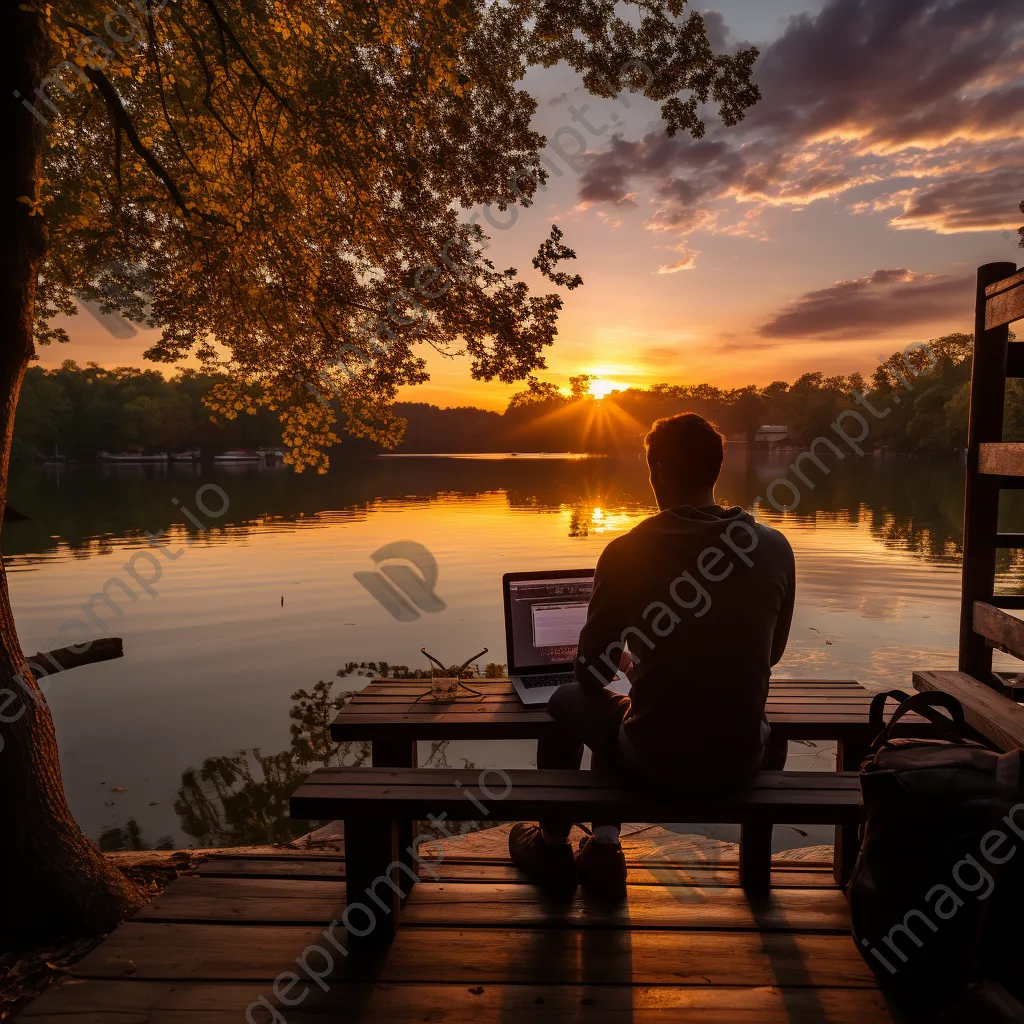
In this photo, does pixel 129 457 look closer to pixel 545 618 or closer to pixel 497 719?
pixel 545 618

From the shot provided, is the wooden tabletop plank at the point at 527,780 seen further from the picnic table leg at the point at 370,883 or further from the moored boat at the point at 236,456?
the moored boat at the point at 236,456

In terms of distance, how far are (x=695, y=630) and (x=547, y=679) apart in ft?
4.97

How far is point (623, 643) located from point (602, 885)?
140 centimetres

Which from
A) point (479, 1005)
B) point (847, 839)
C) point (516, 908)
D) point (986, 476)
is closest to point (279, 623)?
point (516, 908)

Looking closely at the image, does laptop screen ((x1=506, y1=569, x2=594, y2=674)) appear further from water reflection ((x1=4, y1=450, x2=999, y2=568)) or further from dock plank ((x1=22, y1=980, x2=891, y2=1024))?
water reflection ((x1=4, y1=450, x2=999, y2=568))

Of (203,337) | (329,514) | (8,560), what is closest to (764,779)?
(203,337)

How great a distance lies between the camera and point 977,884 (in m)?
2.25

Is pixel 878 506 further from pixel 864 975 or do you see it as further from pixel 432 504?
pixel 864 975

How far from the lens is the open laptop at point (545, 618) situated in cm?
412

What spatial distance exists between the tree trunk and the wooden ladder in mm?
5731

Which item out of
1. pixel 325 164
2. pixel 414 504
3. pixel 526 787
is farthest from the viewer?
pixel 414 504

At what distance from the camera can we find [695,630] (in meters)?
2.67

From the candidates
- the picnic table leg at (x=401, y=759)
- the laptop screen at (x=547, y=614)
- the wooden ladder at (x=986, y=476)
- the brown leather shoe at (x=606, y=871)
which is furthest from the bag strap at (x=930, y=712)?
the picnic table leg at (x=401, y=759)

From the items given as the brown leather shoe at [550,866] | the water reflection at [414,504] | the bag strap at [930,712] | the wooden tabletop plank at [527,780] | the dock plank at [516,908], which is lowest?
Result: the water reflection at [414,504]
